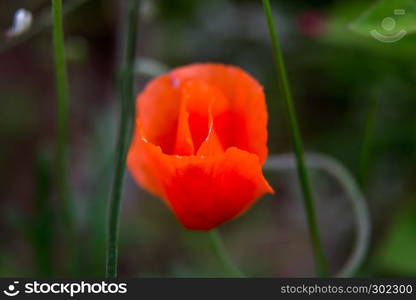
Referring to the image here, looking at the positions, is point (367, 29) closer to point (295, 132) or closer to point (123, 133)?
point (295, 132)

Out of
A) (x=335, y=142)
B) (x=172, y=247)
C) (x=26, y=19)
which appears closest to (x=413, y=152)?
(x=335, y=142)

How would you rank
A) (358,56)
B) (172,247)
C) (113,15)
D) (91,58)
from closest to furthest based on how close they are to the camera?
(358,56)
(172,247)
(113,15)
(91,58)

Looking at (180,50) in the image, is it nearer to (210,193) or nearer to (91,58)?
(91,58)

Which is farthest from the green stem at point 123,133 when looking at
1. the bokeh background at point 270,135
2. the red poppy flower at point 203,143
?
the bokeh background at point 270,135

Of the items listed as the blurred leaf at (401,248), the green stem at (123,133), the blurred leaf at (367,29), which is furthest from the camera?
the blurred leaf at (401,248)

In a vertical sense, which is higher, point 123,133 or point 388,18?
point 388,18

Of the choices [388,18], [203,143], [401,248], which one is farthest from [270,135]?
[203,143]

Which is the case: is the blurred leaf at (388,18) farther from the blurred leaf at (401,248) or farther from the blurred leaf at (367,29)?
the blurred leaf at (401,248)
